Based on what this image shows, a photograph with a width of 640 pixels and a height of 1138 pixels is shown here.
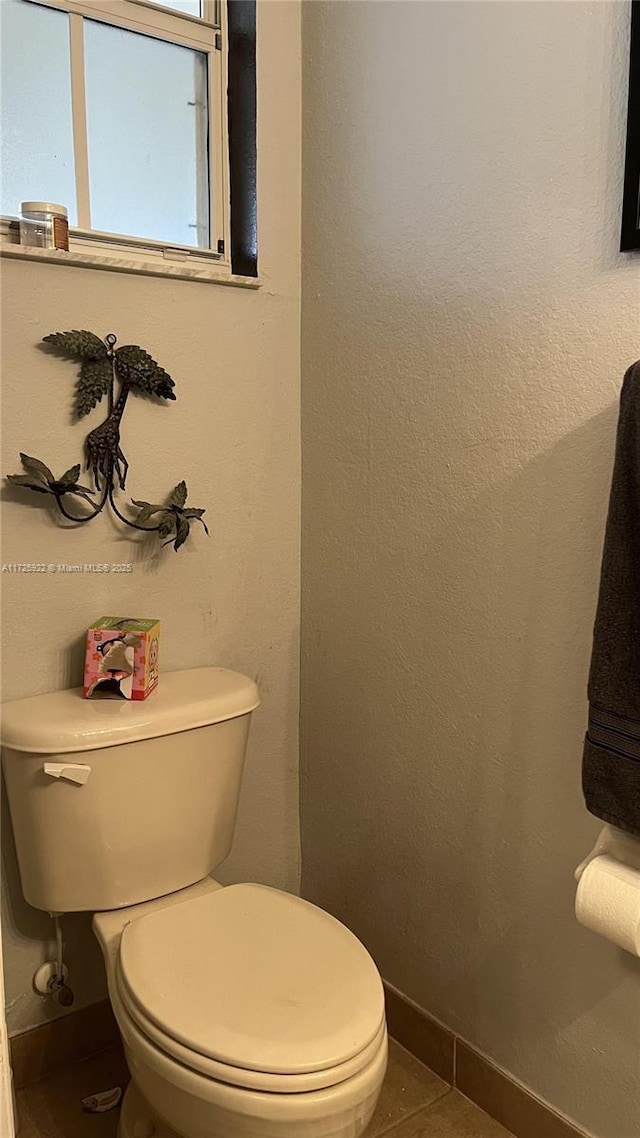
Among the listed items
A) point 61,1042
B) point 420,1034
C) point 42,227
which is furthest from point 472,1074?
point 42,227

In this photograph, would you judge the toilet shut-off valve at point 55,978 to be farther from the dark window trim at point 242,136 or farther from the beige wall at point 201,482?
the dark window trim at point 242,136

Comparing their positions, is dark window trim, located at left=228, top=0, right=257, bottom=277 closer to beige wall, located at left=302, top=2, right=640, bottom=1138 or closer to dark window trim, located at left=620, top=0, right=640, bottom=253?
beige wall, located at left=302, top=2, right=640, bottom=1138

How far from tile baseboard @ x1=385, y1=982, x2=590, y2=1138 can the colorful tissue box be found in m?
0.82

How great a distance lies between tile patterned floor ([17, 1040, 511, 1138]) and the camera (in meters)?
1.47

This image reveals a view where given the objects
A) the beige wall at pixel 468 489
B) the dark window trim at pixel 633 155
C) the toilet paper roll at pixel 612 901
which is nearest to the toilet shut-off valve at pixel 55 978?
the beige wall at pixel 468 489

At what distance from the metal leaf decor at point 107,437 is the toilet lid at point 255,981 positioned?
663 mm

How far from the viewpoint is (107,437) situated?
1.50m

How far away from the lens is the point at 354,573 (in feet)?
5.59

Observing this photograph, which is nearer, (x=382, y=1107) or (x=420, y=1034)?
(x=382, y=1107)

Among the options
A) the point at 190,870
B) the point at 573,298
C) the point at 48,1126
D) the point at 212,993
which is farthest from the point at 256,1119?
the point at 573,298

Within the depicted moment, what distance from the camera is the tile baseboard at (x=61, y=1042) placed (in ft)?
5.13

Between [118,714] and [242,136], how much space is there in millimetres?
1144

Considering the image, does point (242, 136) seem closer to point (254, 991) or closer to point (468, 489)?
point (468, 489)

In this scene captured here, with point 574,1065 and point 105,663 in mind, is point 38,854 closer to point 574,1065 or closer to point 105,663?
point 105,663
